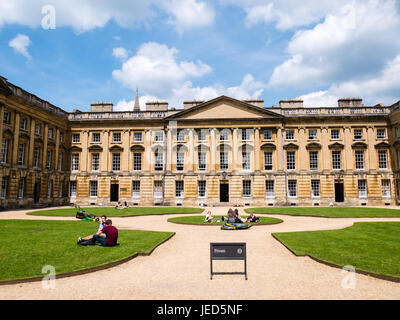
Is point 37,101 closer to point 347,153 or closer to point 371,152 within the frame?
point 347,153

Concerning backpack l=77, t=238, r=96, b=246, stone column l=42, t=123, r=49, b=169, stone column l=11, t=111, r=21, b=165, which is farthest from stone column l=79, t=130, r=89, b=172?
backpack l=77, t=238, r=96, b=246

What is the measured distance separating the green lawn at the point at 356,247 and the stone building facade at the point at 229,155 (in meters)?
23.8

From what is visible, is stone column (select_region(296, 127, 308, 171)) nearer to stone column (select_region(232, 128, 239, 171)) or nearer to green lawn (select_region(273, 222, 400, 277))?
stone column (select_region(232, 128, 239, 171))

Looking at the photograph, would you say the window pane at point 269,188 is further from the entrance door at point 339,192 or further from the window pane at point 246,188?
the entrance door at point 339,192

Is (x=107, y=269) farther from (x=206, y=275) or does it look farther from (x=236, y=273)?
(x=236, y=273)

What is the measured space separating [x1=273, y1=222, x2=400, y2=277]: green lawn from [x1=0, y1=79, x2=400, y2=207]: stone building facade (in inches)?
937

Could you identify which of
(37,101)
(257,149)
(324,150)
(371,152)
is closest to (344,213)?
(324,150)

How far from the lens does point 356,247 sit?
35.8 ft

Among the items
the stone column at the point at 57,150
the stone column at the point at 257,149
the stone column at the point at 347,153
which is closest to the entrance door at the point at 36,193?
the stone column at the point at 57,150

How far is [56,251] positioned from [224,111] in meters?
32.8

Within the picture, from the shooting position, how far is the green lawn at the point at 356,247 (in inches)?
337

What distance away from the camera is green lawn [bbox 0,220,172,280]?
318 inches

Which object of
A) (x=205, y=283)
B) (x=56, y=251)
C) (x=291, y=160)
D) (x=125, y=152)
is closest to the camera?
(x=205, y=283)

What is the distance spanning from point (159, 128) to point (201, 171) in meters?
8.84
